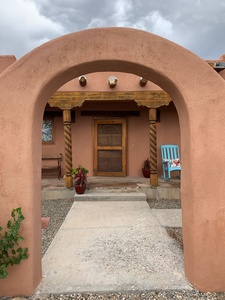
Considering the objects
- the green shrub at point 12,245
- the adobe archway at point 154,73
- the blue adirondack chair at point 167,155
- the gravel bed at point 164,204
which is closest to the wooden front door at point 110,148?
the blue adirondack chair at point 167,155

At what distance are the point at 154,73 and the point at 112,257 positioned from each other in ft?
7.79

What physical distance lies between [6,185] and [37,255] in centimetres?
84

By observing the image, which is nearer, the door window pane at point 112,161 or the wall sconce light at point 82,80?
the wall sconce light at point 82,80

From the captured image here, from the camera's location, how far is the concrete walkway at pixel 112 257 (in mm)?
2221

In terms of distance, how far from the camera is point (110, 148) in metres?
7.87

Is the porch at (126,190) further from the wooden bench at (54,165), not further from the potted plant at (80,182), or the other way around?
the wooden bench at (54,165)

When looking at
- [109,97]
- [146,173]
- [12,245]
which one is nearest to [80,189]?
[146,173]

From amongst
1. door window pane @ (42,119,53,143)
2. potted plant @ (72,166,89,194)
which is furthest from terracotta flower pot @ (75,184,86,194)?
door window pane @ (42,119,53,143)

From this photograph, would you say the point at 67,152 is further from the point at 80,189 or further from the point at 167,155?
the point at 167,155

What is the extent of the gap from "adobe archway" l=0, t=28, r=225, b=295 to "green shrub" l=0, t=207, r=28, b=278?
0.10 metres

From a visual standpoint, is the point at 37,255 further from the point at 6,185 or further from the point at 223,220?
the point at 223,220

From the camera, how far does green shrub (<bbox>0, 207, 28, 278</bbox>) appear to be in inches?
A: 75.3

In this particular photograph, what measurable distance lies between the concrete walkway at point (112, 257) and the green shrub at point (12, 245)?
18.3 inches

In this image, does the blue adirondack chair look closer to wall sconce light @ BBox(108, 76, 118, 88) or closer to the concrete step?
the concrete step
